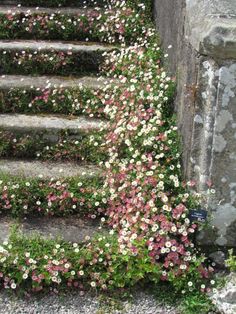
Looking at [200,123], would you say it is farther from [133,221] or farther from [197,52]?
[133,221]

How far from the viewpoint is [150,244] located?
3.76 metres

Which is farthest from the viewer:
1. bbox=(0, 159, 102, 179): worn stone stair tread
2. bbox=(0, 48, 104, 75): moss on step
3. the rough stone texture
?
bbox=(0, 48, 104, 75): moss on step

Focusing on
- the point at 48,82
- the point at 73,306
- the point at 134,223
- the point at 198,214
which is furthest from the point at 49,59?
the point at 73,306

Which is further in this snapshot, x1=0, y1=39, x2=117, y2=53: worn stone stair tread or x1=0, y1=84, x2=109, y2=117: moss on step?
x1=0, y1=39, x2=117, y2=53: worn stone stair tread

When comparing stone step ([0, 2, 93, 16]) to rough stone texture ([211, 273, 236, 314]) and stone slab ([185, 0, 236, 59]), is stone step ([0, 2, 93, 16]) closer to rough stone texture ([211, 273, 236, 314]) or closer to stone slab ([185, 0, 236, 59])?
stone slab ([185, 0, 236, 59])

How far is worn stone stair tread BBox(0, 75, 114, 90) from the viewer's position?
534 cm

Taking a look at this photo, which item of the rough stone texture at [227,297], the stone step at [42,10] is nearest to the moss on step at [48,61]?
the stone step at [42,10]

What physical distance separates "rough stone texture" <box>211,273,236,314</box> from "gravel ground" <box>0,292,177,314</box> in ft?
0.91

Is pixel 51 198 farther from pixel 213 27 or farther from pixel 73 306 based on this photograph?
pixel 213 27

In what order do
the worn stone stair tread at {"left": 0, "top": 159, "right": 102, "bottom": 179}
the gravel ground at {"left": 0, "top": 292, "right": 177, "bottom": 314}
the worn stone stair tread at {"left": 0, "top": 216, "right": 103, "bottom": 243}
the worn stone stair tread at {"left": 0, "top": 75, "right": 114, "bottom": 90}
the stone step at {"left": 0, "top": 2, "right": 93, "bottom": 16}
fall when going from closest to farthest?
the gravel ground at {"left": 0, "top": 292, "right": 177, "bottom": 314} → the worn stone stair tread at {"left": 0, "top": 216, "right": 103, "bottom": 243} → the worn stone stair tread at {"left": 0, "top": 159, "right": 102, "bottom": 179} → the worn stone stair tread at {"left": 0, "top": 75, "right": 114, "bottom": 90} → the stone step at {"left": 0, "top": 2, "right": 93, "bottom": 16}

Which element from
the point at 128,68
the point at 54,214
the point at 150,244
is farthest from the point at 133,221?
the point at 128,68

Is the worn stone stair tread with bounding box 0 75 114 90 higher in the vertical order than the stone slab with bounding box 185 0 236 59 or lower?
lower

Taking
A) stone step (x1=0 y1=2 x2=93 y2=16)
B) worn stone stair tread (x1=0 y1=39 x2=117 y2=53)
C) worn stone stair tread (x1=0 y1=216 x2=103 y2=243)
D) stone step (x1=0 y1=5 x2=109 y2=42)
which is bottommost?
worn stone stair tread (x1=0 y1=216 x2=103 y2=243)

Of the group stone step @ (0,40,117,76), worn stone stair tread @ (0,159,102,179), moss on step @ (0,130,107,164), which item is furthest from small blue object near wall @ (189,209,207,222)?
stone step @ (0,40,117,76)
